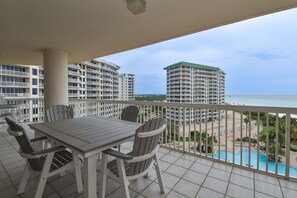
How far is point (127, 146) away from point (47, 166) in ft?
6.39

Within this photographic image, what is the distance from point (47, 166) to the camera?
4.48 ft

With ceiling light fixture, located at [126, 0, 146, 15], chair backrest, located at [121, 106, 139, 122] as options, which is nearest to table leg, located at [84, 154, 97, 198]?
chair backrest, located at [121, 106, 139, 122]

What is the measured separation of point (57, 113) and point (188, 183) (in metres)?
2.61

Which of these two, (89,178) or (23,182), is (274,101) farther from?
(23,182)

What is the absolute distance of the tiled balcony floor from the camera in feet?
5.36

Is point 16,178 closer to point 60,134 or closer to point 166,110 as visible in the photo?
point 60,134

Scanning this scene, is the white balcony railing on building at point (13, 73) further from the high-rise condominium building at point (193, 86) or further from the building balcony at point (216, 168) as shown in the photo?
the high-rise condominium building at point (193, 86)

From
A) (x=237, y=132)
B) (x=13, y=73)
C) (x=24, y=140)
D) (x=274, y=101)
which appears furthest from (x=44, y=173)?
(x=13, y=73)

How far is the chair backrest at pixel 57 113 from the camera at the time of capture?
2499mm

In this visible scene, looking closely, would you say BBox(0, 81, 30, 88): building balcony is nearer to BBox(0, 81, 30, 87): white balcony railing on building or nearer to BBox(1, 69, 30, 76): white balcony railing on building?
BBox(0, 81, 30, 87): white balcony railing on building

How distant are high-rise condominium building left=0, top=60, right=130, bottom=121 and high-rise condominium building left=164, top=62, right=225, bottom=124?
7.88 feet

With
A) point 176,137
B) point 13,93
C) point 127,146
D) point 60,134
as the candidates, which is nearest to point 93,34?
point 60,134

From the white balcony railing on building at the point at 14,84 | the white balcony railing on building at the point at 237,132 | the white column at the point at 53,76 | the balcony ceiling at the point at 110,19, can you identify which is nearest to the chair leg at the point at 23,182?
the balcony ceiling at the point at 110,19

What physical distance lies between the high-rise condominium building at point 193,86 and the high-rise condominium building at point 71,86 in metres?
2.40
